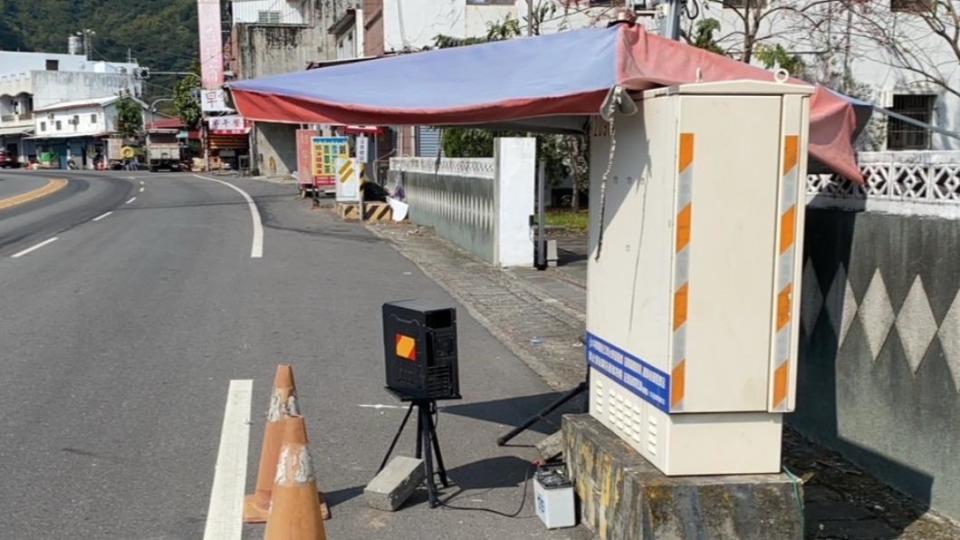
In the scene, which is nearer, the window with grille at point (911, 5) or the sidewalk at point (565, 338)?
the sidewalk at point (565, 338)

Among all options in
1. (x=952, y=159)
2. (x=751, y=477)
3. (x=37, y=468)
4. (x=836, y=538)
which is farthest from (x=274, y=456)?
(x=952, y=159)

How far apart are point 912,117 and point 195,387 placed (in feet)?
62.8

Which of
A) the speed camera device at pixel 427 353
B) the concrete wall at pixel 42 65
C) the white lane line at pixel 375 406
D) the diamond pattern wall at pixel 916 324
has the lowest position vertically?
the white lane line at pixel 375 406

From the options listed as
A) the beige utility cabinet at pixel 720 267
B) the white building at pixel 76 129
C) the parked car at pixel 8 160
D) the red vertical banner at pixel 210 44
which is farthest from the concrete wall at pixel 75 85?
the beige utility cabinet at pixel 720 267

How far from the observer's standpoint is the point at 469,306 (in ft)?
36.8

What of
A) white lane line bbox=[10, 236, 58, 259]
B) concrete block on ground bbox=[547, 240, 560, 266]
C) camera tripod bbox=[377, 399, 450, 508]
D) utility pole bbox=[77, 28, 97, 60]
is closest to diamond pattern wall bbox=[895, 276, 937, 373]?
camera tripod bbox=[377, 399, 450, 508]

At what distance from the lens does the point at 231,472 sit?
539 centimetres

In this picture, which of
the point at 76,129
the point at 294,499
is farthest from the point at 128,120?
Result: the point at 294,499

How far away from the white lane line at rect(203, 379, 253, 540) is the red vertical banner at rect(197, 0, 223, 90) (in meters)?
59.0

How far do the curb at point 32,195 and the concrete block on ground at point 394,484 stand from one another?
2465 cm

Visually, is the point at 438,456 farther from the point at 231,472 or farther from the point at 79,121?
the point at 79,121

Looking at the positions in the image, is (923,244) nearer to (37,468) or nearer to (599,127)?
(599,127)

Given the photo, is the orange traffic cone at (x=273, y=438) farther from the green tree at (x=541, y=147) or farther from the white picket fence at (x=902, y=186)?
the green tree at (x=541, y=147)

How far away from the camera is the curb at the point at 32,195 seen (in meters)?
28.0
